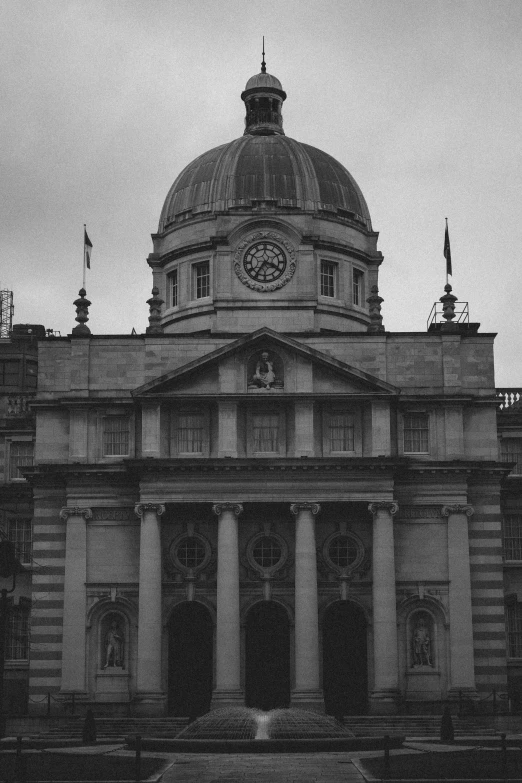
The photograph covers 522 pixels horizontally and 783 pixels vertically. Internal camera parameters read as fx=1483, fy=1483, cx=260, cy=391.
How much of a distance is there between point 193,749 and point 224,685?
15112mm

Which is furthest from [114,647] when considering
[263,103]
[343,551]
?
[263,103]

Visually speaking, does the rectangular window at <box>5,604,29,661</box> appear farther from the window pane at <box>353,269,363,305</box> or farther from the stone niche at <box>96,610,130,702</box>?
the window pane at <box>353,269,363,305</box>

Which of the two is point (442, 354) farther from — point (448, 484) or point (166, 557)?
point (166, 557)

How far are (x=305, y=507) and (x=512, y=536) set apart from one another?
463 inches

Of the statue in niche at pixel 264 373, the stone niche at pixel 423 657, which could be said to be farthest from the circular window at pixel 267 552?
the statue in niche at pixel 264 373

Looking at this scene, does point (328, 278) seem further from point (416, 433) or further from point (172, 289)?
point (416, 433)

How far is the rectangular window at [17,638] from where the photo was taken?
67250 mm

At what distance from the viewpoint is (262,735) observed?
1868 inches

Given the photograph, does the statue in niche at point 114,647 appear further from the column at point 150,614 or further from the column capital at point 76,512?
the column capital at point 76,512


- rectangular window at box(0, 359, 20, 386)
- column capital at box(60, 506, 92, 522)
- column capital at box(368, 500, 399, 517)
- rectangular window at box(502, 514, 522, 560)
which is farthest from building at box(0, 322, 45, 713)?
rectangular window at box(0, 359, 20, 386)

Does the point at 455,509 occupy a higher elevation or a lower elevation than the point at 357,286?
lower

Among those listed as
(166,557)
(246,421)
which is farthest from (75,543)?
(246,421)

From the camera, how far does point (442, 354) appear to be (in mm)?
64062

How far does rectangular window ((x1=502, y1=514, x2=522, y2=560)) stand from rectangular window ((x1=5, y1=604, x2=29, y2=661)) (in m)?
22.0
